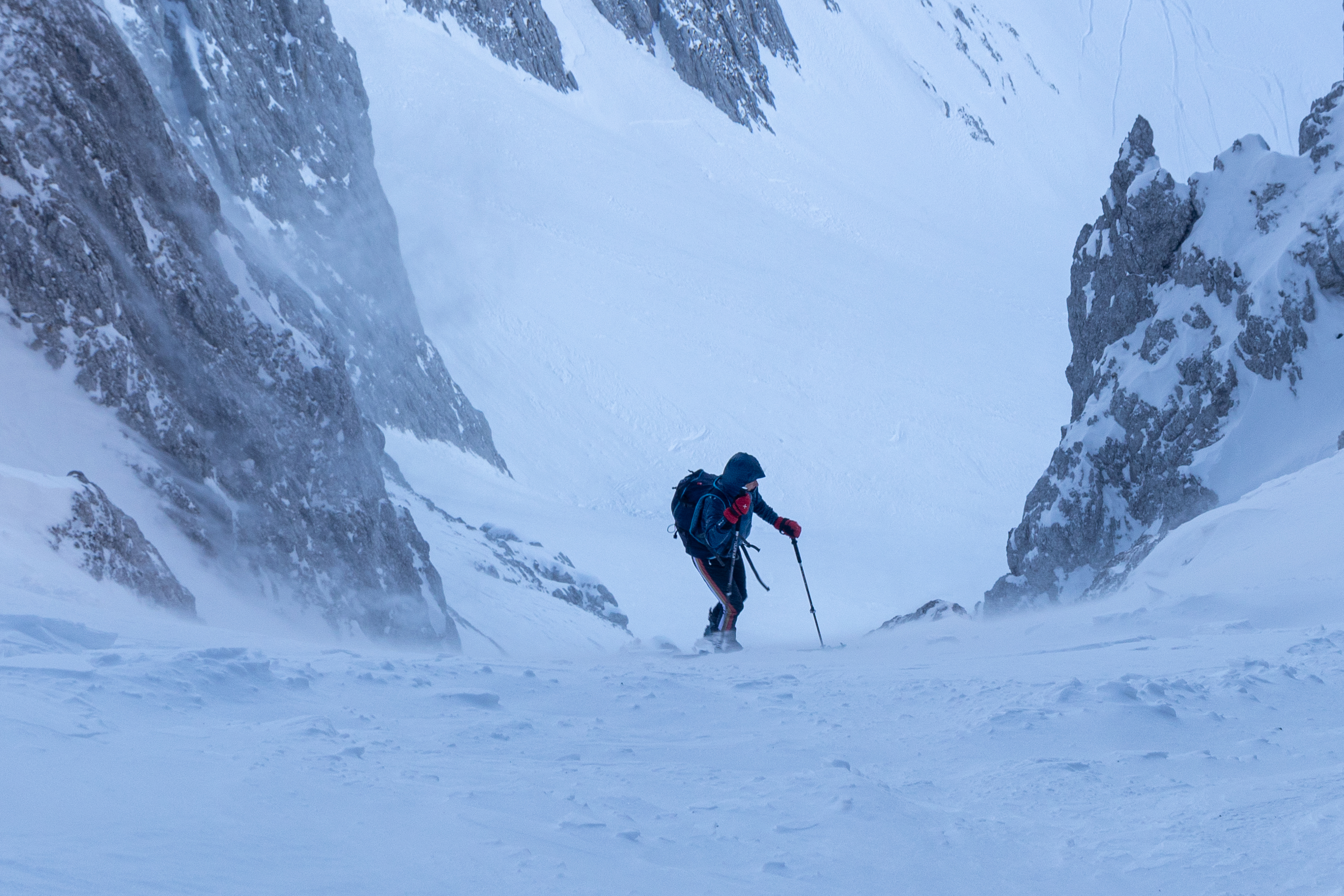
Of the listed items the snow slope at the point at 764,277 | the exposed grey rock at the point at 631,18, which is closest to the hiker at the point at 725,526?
the snow slope at the point at 764,277

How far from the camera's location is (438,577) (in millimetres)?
12641

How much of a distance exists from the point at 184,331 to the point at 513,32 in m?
48.1

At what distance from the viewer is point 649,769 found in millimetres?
3402

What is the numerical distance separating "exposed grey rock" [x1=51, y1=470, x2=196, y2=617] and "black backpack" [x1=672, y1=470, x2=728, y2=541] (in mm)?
3247

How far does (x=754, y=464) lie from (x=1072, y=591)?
17.4ft

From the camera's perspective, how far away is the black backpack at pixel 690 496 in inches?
302

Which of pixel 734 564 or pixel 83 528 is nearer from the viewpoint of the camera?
pixel 83 528

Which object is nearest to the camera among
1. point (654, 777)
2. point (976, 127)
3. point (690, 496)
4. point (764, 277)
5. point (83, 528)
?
point (654, 777)

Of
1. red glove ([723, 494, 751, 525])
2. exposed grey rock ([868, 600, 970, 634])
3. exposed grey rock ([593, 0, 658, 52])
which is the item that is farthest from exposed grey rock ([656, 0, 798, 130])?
red glove ([723, 494, 751, 525])

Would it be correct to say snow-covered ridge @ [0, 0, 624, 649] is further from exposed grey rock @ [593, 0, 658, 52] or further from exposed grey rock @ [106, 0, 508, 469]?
exposed grey rock @ [593, 0, 658, 52]

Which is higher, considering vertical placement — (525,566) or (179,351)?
(525,566)

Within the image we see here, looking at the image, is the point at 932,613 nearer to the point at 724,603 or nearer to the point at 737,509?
the point at 724,603

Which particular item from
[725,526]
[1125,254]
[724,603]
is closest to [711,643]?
[724,603]

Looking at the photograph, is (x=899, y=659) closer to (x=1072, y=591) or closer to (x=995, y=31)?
(x=1072, y=591)
